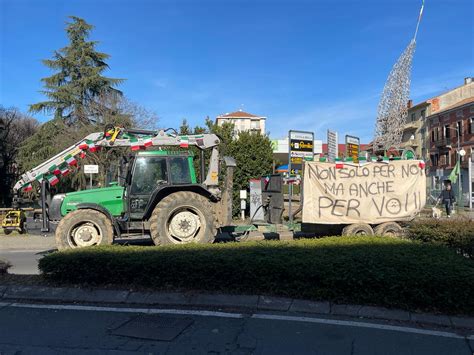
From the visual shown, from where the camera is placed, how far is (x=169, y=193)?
32.7 ft

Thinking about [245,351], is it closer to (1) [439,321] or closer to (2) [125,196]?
(1) [439,321]

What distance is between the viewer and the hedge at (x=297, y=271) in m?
5.10

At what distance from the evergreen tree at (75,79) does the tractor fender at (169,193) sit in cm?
2240

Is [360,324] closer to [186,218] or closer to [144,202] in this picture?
[186,218]

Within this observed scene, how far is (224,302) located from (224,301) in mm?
15

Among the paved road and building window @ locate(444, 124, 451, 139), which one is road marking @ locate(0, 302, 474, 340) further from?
building window @ locate(444, 124, 451, 139)

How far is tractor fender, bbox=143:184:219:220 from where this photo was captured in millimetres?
9633

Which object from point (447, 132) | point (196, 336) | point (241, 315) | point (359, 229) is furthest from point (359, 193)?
point (447, 132)

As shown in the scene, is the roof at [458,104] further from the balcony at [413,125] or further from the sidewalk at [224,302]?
the sidewalk at [224,302]

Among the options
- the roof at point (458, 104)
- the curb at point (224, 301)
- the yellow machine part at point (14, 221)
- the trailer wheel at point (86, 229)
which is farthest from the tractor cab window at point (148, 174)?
the roof at point (458, 104)

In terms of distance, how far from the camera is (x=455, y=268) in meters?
5.20

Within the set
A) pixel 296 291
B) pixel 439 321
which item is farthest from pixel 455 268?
pixel 296 291

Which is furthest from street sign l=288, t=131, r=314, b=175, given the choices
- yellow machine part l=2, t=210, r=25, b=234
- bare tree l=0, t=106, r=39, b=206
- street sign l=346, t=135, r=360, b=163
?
bare tree l=0, t=106, r=39, b=206

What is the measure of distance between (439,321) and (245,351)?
235cm
